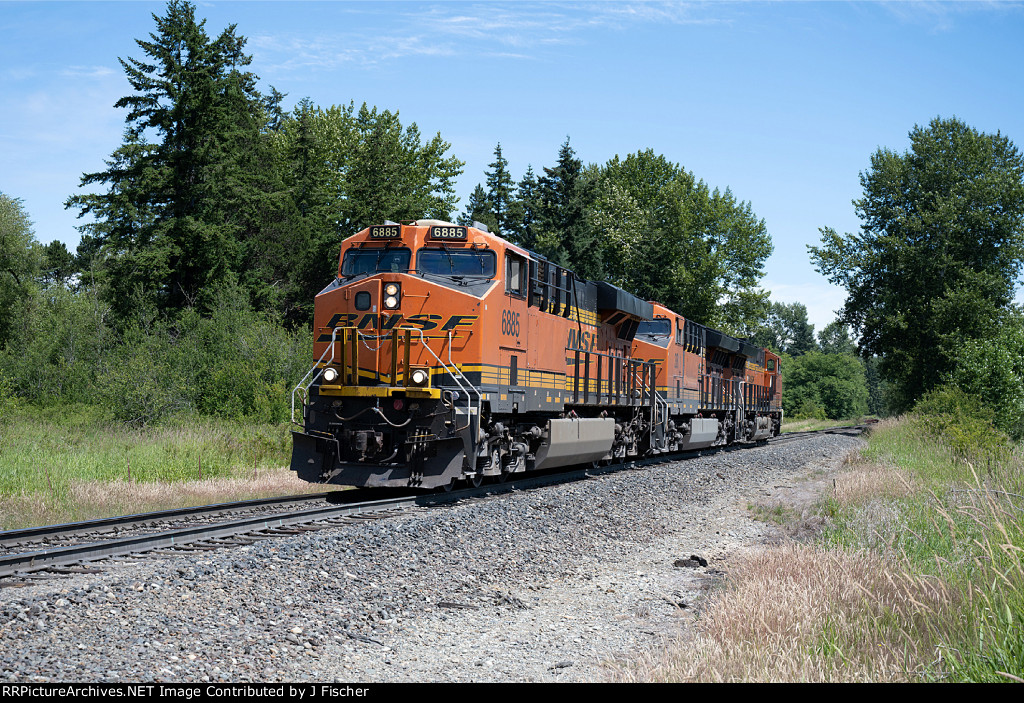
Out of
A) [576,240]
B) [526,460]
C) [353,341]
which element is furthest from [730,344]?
[576,240]

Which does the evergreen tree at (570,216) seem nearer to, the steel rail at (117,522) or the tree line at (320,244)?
the tree line at (320,244)

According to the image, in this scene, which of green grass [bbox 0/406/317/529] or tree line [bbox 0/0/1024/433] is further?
tree line [bbox 0/0/1024/433]

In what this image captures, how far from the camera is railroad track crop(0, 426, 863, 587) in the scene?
7.57 metres

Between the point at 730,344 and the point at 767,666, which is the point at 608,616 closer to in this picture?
the point at 767,666

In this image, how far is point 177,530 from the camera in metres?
9.14

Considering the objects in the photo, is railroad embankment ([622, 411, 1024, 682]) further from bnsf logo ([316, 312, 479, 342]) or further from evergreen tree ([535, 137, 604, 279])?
evergreen tree ([535, 137, 604, 279])

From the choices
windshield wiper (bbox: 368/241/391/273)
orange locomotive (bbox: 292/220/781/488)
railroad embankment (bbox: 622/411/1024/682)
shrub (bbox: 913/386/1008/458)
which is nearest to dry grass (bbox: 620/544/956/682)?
railroad embankment (bbox: 622/411/1024/682)

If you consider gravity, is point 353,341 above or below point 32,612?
above

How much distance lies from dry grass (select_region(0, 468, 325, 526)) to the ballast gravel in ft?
12.4

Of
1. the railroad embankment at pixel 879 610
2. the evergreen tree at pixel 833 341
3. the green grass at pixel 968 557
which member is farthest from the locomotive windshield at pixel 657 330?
the evergreen tree at pixel 833 341

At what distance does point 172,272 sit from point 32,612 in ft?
104

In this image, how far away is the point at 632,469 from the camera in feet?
63.3

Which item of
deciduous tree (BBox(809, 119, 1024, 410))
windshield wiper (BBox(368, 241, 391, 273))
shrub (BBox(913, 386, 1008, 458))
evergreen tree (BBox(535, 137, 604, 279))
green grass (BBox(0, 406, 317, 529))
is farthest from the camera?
evergreen tree (BBox(535, 137, 604, 279))

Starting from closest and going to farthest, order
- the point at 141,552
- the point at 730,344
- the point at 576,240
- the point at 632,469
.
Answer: the point at 141,552 < the point at 632,469 < the point at 730,344 < the point at 576,240
